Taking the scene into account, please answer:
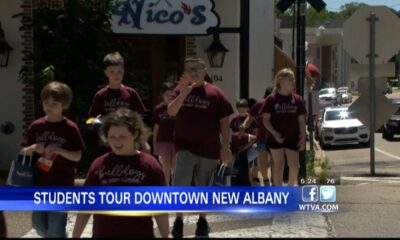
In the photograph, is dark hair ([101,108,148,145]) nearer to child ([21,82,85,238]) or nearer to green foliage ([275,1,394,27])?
child ([21,82,85,238])

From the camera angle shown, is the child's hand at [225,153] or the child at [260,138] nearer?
the child's hand at [225,153]

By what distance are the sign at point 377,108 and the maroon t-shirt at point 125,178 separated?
924 cm

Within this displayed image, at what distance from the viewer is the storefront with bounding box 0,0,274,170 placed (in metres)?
13.8

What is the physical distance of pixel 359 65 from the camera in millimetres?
13062

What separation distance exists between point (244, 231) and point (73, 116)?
5.67 metres

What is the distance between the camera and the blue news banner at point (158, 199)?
4.41 meters

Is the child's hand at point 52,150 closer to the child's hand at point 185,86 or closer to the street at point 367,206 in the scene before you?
the child's hand at point 185,86

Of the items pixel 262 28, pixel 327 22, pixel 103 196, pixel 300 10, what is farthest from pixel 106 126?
pixel 327 22

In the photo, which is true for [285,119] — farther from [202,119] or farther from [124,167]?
[124,167]

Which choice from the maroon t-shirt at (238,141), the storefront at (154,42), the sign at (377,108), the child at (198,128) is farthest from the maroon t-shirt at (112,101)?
the sign at (377,108)

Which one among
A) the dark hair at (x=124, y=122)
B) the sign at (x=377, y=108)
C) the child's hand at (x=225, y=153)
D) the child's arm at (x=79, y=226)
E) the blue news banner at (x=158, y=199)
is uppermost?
the sign at (x=377, y=108)

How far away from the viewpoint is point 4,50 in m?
13.7

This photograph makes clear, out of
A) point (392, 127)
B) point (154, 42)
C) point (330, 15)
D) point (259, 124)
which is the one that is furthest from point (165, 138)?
point (330, 15)

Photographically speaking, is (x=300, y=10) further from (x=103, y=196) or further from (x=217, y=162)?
(x=103, y=196)
